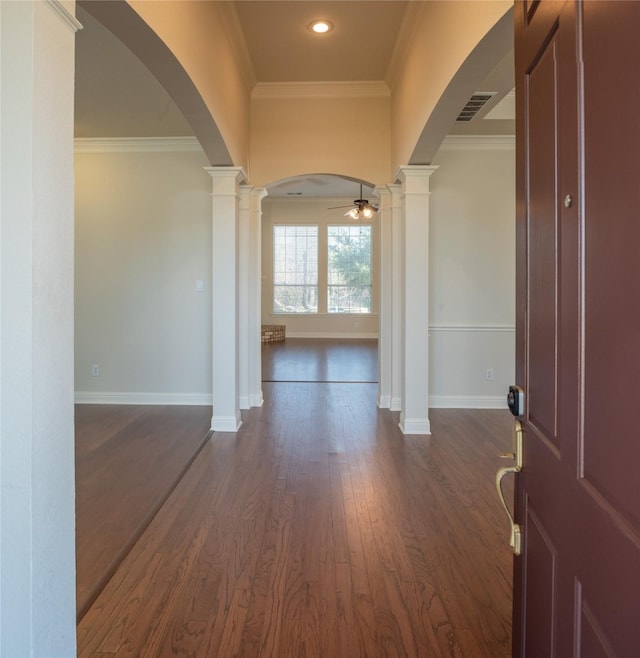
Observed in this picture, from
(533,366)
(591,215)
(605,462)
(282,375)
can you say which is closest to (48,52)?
(591,215)

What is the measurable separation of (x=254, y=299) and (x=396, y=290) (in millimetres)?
1530

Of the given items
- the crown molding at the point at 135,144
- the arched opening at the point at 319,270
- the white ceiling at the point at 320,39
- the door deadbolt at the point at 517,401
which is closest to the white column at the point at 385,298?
the white ceiling at the point at 320,39

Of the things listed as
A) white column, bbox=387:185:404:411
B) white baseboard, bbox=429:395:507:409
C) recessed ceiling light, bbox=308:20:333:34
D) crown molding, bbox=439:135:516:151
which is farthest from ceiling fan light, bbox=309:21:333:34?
white baseboard, bbox=429:395:507:409

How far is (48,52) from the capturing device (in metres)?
1.17

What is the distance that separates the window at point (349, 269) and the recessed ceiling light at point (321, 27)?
7716 millimetres

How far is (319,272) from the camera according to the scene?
11.5 m

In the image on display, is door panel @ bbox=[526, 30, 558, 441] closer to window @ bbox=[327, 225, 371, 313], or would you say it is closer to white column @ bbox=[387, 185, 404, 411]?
white column @ bbox=[387, 185, 404, 411]

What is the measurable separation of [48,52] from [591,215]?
129 centimetres

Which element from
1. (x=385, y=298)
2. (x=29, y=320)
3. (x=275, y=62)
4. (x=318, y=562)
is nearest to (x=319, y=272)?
(x=385, y=298)

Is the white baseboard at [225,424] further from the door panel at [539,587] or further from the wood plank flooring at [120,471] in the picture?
Result: the door panel at [539,587]

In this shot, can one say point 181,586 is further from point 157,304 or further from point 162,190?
point 162,190

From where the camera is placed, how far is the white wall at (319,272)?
36.9 feet

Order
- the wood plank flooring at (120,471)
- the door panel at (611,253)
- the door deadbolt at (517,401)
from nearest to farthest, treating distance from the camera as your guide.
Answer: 1. the door panel at (611,253)
2. the door deadbolt at (517,401)
3. the wood plank flooring at (120,471)

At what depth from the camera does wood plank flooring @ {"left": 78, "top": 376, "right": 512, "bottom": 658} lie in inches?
66.4
